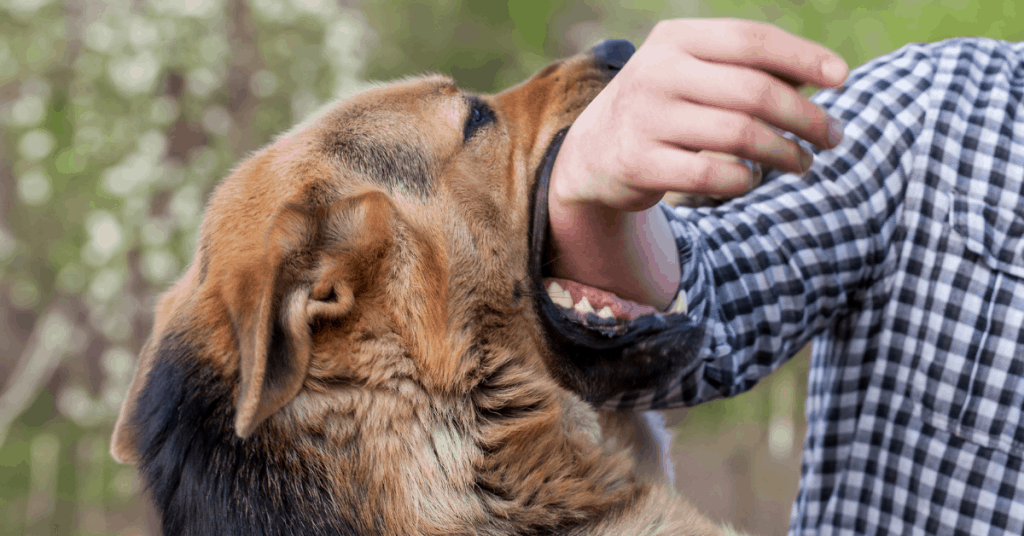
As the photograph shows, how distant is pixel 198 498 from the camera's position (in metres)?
1.45

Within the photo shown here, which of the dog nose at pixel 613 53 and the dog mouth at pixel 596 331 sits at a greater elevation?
the dog nose at pixel 613 53

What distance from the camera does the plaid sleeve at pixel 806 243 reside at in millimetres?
1963

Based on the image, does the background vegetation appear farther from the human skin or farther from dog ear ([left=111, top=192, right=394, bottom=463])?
the human skin

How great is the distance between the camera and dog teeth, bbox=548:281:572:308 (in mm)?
1713

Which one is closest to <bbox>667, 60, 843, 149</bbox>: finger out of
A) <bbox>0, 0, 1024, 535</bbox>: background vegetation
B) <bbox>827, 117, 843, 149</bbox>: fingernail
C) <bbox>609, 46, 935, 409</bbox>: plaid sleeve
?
<bbox>827, 117, 843, 149</bbox>: fingernail

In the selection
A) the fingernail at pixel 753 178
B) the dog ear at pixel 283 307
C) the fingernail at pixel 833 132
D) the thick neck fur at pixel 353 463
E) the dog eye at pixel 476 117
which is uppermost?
the fingernail at pixel 833 132

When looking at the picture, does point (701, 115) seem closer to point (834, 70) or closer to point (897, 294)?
point (834, 70)

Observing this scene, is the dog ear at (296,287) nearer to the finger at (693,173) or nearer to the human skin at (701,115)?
the human skin at (701,115)

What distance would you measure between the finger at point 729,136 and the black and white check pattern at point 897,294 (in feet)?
2.39

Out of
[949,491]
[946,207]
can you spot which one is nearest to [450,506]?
[949,491]

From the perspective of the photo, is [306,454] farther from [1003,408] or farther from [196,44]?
[196,44]

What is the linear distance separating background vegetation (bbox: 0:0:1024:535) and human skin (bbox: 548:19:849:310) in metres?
3.18

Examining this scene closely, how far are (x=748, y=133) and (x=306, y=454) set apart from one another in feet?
3.70

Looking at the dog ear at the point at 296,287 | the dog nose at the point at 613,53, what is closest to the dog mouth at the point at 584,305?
the dog nose at the point at 613,53
